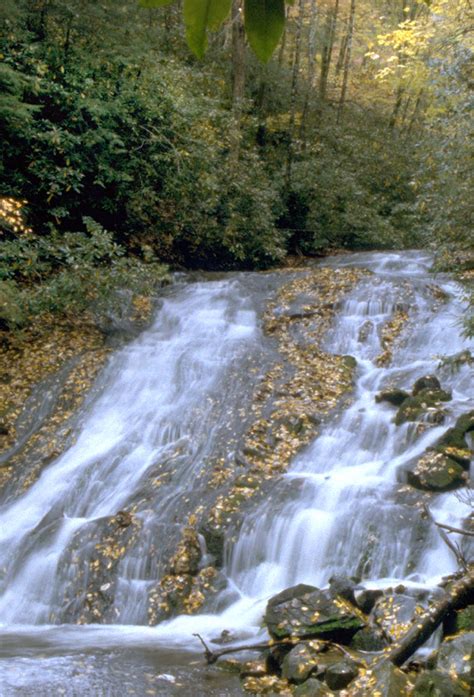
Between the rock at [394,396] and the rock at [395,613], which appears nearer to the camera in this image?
the rock at [395,613]

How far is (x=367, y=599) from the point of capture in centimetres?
667

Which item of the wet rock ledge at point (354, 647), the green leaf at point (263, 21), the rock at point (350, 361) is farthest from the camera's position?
the rock at point (350, 361)

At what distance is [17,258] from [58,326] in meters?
1.49

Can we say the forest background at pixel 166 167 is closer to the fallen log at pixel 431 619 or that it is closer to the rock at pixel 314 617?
the fallen log at pixel 431 619

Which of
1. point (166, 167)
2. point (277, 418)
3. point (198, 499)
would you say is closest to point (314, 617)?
point (198, 499)

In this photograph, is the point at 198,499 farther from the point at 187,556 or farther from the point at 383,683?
the point at 383,683

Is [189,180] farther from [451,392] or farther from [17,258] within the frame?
[451,392]

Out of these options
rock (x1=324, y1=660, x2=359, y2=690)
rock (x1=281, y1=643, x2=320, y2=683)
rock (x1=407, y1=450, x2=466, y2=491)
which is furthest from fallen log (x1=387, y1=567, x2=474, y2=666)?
rock (x1=407, y1=450, x2=466, y2=491)

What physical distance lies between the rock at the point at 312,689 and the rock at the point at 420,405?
543cm

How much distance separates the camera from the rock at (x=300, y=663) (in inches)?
219

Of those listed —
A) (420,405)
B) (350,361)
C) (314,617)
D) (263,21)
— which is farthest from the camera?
(350,361)

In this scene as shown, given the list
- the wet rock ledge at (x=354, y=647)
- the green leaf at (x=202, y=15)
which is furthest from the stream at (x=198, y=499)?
the green leaf at (x=202, y=15)

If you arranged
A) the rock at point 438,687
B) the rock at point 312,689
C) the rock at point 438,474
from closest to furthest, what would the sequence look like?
1. the rock at point 438,687
2. the rock at point 312,689
3. the rock at point 438,474

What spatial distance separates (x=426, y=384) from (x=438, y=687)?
669 centimetres
